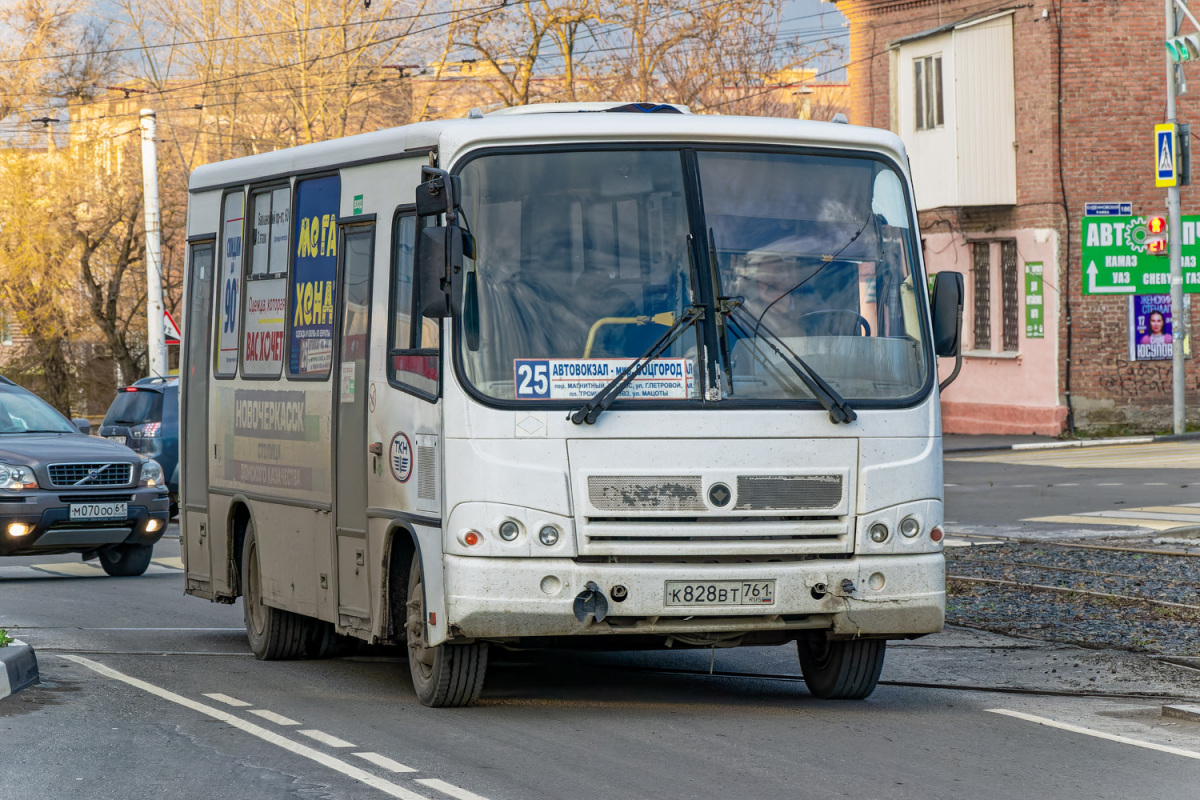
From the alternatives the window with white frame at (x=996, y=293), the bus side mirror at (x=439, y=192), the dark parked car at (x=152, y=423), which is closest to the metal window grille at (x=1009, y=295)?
the window with white frame at (x=996, y=293)

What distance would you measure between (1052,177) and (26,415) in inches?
821

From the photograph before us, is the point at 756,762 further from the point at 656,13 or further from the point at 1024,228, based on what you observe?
the point at 656,13

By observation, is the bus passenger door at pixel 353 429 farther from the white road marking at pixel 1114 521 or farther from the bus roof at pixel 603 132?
the white road marking at pixel 1114 521

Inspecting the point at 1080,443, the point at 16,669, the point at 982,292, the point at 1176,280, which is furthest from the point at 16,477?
the point at 982,292

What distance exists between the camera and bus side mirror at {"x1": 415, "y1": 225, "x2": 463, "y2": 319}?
795 centimetres

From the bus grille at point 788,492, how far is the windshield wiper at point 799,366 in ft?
0.97

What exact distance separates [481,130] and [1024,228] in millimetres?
26337

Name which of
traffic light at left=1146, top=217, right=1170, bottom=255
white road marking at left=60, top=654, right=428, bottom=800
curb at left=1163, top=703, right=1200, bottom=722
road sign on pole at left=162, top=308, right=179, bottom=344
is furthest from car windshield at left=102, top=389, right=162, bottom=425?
traffic light at left=1146, top=217, right=1170, bottom=255

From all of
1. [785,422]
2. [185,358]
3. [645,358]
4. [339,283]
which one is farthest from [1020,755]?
[185,358]

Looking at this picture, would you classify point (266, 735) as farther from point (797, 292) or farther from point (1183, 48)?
point (1183, 48)

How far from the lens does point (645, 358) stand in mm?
8125

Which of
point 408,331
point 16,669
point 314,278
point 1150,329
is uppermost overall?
point 1150,329

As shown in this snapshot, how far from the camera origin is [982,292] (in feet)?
114

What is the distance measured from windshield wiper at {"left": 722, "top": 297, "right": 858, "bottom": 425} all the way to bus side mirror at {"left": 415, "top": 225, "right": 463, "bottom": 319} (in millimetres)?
1242
